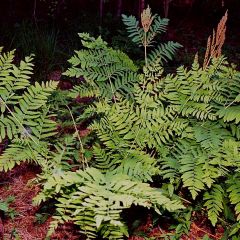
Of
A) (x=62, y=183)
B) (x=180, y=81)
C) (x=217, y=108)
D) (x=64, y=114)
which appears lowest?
(x=64, y=114)

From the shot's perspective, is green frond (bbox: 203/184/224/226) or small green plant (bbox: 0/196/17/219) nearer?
green frond (bbox: 203/184/224/226)

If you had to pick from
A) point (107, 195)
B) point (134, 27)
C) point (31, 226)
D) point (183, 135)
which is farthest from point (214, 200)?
point (134, 27)

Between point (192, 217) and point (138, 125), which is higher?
point (138, 125)

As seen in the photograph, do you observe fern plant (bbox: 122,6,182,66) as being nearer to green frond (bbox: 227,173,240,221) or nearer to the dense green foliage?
the dense green foliage

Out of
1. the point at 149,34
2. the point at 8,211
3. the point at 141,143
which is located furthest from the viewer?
the point at 149,34

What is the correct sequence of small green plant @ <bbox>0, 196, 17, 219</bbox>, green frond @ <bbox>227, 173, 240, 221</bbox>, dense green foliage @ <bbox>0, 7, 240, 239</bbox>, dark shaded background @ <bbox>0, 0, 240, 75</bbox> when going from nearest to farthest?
1. dense green foliage @ <bbox>0, 7, 240, 239</bbox>
2. green frond @ <bbox>227, 173, 240, 221</bbox>
3. small green plant @ <bbox>0, 196, 17, 219</bbox>
4. dark shaded background @ <bbox>0, 0, 240, 75</bbox>

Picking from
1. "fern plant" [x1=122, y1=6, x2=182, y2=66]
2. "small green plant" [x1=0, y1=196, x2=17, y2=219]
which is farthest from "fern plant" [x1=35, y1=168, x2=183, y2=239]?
"fern plant" [x1=122, y1=6, x2=182, y2=66]

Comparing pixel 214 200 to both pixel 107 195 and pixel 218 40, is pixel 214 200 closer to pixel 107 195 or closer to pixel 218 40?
pixel 107 195

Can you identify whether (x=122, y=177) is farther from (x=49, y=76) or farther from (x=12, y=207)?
(x=49, y=76)

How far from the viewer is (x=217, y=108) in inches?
104

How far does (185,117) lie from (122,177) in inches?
36.6

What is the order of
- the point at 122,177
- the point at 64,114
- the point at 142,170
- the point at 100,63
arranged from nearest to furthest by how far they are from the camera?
the point at 122,177, the point at 142,170, the point at 100,63, the point at 64,114

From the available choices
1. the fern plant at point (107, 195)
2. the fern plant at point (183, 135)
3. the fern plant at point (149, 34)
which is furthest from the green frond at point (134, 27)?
the fern plant at point (107, 195)

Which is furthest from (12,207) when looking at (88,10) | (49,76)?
(88,10)
